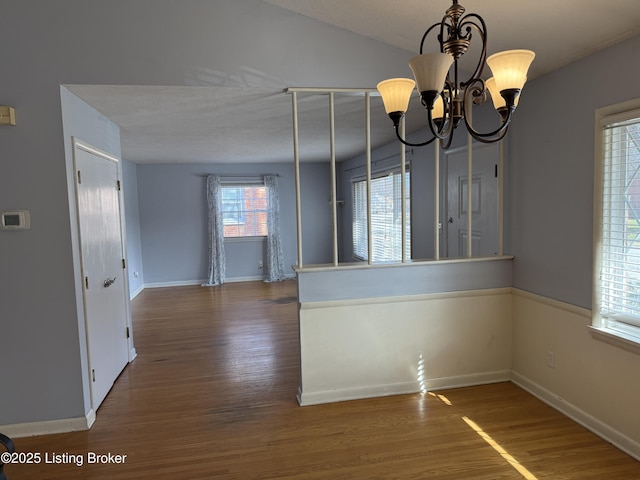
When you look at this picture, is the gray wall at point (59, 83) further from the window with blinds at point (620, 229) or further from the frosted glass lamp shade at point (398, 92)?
the window with blinds at point (620, 229)

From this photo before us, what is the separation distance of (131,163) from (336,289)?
5.54m

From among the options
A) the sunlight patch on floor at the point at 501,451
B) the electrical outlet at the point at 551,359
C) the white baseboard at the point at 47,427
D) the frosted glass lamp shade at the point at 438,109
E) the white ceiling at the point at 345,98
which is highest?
the white ceiling at the point at 345,98

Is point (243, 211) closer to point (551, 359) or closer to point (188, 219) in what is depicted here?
point (188, 219)

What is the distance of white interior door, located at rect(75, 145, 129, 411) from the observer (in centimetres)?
290

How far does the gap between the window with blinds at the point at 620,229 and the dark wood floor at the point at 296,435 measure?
2.55 feet

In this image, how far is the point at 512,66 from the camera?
1409 mm

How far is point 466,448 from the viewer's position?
7.89ft

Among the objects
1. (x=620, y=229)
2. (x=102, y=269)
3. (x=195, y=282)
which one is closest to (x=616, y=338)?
(x=620, y=229)

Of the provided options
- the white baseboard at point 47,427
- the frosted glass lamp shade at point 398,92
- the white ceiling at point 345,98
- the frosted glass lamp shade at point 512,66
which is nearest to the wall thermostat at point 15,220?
the white ceiling at point 345,98

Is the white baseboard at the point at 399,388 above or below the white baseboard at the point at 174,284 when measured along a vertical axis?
below

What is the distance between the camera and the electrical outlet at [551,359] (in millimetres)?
2848

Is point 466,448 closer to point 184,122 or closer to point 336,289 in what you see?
point 336,289

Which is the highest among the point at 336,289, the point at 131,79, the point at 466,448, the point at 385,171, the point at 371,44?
the point at 371,44

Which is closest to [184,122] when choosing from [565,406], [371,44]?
[371,44]
